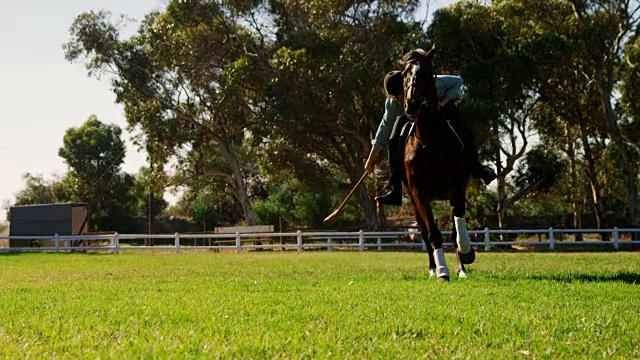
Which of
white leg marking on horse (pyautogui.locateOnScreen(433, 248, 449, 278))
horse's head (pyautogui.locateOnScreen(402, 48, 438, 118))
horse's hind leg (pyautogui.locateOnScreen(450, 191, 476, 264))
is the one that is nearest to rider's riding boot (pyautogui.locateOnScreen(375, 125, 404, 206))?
horse's hind leg (pyautogui.locateOnScreen(450, 191, 476, 264))

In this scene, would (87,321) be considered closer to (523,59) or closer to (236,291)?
(236,291)

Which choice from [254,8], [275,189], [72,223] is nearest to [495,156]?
[254,8]

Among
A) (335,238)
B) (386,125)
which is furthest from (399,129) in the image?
(335,238)

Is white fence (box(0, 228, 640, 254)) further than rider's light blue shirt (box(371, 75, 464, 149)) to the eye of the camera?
Yes

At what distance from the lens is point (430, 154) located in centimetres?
935

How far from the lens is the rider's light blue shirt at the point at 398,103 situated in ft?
30.7

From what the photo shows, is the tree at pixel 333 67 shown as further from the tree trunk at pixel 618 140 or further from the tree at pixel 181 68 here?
the tree trunk at pixel 618 140

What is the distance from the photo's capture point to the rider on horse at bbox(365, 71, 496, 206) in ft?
31.0

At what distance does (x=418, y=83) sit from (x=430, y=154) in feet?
3.72

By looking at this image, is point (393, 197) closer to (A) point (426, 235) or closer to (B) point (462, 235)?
(A) point (426, 235)

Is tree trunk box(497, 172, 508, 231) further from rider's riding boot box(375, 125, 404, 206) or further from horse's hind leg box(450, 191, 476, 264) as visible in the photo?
horse's hind leg box(450, 191, 476, 264)

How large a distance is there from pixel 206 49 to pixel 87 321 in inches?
1364

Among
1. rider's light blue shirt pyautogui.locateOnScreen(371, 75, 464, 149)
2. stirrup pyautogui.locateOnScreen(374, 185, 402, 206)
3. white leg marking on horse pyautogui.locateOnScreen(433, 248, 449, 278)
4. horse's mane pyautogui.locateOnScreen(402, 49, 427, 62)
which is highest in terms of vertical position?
horse's mane pyautogui.locateOnScreen(402, 49, 427, 62)

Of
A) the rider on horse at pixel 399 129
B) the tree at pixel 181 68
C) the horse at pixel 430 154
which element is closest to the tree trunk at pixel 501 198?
the tree at pixel 181 68
